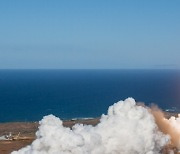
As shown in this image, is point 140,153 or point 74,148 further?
point 140,153

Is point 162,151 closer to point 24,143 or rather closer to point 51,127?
point 51,127

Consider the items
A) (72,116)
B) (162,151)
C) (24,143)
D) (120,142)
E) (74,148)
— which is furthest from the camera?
(72,116)

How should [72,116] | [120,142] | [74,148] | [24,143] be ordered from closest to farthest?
1. [74,148]
2. [120,142]
3. [24,143]
4. [72,116]

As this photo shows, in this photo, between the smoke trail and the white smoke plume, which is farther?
the smoke trail

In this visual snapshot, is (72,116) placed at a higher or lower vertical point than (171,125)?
lower

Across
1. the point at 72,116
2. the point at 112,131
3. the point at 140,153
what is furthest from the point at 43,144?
the point at 72,116
